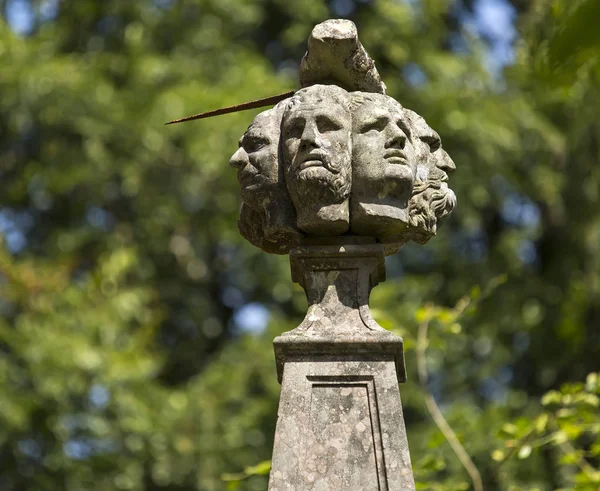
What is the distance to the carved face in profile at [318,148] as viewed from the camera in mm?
4070

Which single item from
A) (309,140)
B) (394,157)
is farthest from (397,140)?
(309,140)

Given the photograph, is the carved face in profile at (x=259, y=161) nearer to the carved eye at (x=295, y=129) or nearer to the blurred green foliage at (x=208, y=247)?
the carved eye at (x=295, y=129)

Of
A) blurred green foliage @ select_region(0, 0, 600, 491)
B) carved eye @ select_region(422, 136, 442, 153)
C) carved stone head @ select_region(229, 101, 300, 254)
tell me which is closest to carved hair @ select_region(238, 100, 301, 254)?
carved stone head @ select_region(229, 101, 300, 254)

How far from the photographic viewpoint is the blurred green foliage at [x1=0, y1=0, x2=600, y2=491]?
11.2 m

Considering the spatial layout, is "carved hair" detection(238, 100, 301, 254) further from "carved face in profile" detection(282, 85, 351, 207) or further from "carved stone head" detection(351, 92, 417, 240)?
"carved stone head" detection(351, 92, 417, 240)

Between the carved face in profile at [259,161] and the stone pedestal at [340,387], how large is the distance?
0.24 meters

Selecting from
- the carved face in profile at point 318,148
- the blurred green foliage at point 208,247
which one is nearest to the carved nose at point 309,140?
the carved face in profile at point 318,148

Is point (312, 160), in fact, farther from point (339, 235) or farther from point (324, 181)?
point (339, 235)

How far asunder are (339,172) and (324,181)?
65mm

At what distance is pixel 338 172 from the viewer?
408 centimetres

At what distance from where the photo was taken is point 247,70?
13141 millimetres

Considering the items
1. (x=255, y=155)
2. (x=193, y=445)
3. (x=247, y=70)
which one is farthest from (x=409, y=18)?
(x=255, y=155)

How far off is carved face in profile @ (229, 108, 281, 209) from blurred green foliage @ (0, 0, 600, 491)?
564cm

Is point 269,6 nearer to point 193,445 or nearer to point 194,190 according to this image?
point 194,190
